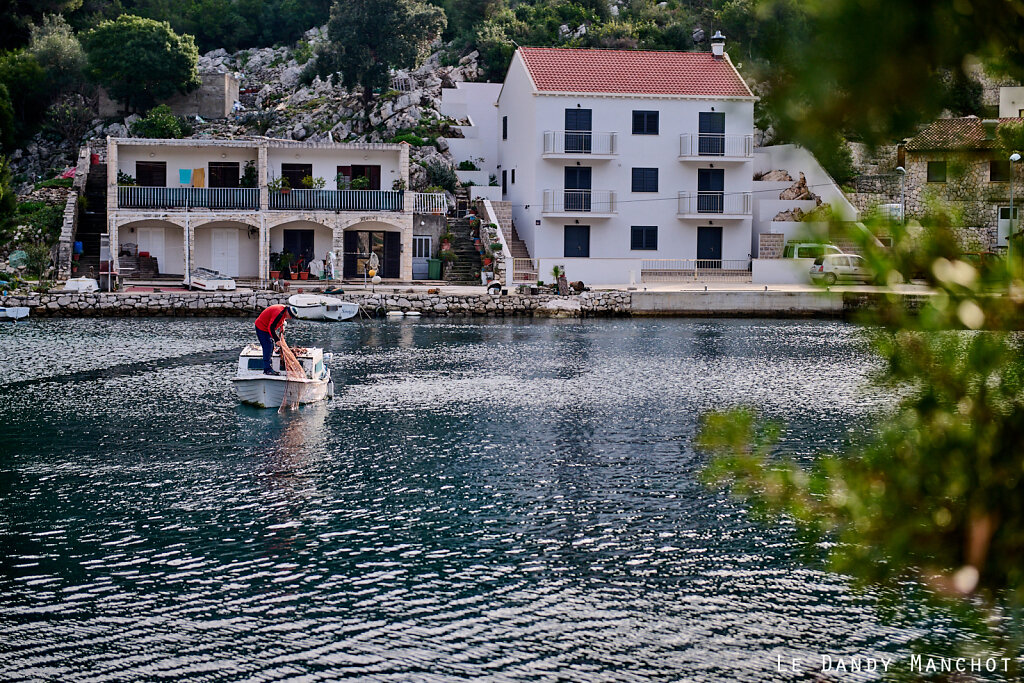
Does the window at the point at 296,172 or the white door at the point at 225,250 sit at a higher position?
the window at the point at 296,172

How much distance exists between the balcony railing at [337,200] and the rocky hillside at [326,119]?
5.37 m

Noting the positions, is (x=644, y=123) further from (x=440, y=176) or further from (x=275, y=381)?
(x=275, y=381)

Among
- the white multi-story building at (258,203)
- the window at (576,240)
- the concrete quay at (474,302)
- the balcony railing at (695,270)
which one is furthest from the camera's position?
the window at (576,240)

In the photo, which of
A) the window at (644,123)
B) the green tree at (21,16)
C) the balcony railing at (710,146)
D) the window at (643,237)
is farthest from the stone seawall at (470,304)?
the green tree at (21,16)

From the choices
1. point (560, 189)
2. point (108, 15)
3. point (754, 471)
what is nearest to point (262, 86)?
point (108, 15)

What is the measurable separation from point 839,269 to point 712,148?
167ft

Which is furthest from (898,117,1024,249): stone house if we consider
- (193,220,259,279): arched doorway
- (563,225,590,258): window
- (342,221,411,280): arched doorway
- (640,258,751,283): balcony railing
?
(563,225,590,258): window

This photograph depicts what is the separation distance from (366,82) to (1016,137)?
203 ft

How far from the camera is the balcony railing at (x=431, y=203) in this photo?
167 ft

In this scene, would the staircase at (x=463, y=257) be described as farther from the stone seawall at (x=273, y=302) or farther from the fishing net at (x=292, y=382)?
the fishing net at (x=292, y=382)

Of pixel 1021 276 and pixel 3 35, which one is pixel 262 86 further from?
pixel 1021 276

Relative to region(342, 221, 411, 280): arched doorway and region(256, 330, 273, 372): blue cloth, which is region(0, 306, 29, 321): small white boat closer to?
region(342, 221, 411, 280): arched doorway

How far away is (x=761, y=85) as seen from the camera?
117 inches

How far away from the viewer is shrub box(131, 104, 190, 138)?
56969 millimetres
